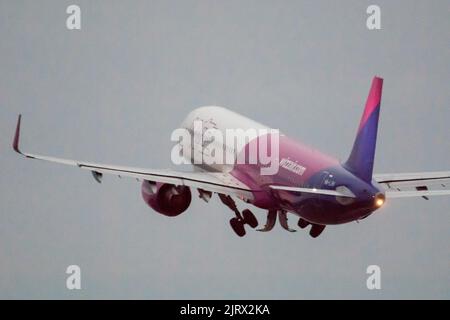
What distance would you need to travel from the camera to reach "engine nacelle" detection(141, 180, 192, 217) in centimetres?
8581

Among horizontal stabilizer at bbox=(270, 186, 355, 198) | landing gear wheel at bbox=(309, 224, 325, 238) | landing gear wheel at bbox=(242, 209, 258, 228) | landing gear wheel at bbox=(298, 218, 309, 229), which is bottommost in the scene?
landing gear wheel at bbox=(309, 224, 325, 238)

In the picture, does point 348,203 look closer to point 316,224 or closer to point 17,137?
point 316,224

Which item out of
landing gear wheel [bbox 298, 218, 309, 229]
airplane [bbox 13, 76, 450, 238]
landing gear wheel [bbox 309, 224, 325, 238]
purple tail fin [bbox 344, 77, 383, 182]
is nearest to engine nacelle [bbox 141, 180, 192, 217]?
airplane [bbox 13, 76, 450, 238]

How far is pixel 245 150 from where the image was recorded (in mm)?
85312

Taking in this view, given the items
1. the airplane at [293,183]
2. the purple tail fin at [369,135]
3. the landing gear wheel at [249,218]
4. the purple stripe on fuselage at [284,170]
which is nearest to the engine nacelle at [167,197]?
the airplane at [293,183]

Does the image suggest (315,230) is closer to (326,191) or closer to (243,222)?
(243,222)

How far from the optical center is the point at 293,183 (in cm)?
8006

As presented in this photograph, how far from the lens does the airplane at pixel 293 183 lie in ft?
249

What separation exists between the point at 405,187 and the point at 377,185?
329 inches

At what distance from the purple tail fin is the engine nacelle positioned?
13261 millimetres

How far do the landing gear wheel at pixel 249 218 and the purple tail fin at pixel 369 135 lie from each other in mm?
11786

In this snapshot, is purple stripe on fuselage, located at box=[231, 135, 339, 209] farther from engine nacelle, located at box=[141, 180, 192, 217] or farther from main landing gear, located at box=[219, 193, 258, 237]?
engine nacelle, located at box=[141, 180, 192, 217]

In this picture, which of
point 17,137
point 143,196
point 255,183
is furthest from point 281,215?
point 17,137

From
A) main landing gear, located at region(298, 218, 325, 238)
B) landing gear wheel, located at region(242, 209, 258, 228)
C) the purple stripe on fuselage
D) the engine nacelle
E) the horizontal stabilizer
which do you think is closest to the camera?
the horizontal stabilizer
